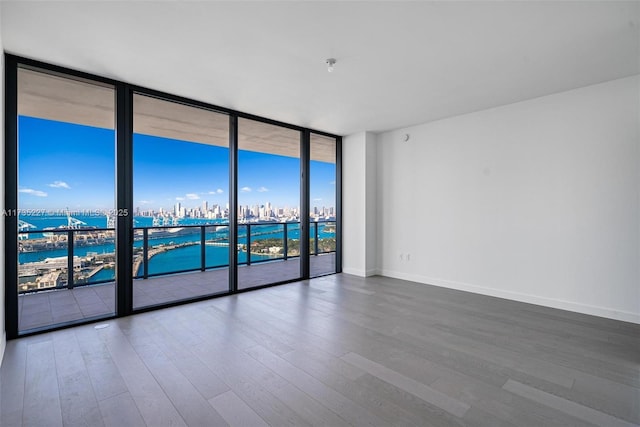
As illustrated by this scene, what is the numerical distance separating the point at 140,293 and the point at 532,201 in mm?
5571

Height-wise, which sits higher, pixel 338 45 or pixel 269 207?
pixel 338 45

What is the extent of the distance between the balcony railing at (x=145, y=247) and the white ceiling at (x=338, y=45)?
2000 mm

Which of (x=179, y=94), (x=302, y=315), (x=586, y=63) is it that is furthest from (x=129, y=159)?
(x=586, y=63)

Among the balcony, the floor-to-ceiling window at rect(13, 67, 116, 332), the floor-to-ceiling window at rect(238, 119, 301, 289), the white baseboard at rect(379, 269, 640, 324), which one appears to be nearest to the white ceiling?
the floor-to-ceiling window at rect(13, 67, 116, 332)

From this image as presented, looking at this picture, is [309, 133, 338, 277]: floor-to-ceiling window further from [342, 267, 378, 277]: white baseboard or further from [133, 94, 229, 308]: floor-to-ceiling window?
[133, 94, 229, 308]: floor-to-ceiling window

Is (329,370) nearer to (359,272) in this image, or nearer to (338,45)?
(338,45)

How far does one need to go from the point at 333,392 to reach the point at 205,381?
2.93 feet

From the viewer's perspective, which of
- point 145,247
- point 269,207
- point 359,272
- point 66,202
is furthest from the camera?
point 269,207

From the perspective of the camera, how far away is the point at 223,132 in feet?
18.1

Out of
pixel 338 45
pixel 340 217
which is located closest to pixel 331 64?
pixel 338 45

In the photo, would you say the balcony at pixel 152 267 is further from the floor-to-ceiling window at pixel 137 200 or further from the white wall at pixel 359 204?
the white wall at pixel 359 204

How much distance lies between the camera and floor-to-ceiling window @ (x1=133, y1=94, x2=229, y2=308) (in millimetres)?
4602

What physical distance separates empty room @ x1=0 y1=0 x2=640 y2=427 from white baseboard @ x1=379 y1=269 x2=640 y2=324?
0.08 feet

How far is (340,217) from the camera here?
5902mm
